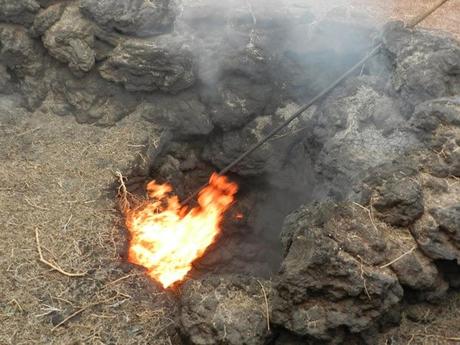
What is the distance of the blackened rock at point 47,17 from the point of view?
6254 millimetres

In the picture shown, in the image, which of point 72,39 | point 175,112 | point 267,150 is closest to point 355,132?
point 267,150

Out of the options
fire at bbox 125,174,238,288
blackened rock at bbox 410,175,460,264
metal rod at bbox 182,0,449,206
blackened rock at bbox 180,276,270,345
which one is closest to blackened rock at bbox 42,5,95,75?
fire at bbox 125,174,238,288

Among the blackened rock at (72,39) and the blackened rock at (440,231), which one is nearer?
the blackened rock at (440,231)

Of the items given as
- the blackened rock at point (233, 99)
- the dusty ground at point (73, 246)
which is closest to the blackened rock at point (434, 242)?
the dusty ground at point (73, 246)

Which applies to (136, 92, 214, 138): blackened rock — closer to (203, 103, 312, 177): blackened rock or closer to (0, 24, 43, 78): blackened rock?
(203, 103, 312, 177): blackened rock

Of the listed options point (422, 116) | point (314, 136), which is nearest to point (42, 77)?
point (314, 136)

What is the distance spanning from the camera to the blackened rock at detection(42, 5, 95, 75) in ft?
20.5

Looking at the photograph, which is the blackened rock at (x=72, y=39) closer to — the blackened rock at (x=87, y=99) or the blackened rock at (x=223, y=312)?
the blackened rock at (x=87, y=99)

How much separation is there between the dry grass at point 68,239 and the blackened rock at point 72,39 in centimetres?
88

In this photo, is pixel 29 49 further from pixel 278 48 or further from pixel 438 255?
pixel 438 255

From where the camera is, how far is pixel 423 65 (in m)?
5.71

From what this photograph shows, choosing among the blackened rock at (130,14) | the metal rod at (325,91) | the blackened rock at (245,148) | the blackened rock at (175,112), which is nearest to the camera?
the blackened rock at (130,14)

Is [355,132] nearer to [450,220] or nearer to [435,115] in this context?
[435,115]

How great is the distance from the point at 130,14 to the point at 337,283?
425 cm
